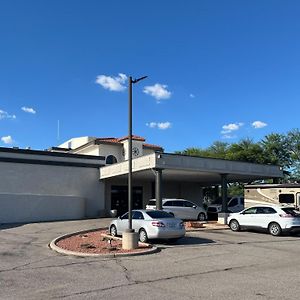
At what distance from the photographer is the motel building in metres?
29.7

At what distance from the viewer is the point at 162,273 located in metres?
11.2

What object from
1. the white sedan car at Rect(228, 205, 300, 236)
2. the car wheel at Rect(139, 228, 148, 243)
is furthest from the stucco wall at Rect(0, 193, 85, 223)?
the car wheel at Rect(139, 228, 148, 243)

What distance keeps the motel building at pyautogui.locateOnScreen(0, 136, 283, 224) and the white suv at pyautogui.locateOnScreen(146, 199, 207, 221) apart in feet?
6.67

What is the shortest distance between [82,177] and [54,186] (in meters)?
2.50

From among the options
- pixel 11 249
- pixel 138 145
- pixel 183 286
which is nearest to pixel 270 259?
pixel 183 286

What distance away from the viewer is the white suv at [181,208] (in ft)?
96.8

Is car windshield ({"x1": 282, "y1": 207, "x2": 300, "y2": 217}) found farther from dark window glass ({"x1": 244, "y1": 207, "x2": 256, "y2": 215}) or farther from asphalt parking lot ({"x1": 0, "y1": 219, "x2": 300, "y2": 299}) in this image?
asphalt parking lot ({"x1": 0, "y1": 219, "x2": 300, "y2": 299})

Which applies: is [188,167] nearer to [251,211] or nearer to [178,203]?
[178,203]

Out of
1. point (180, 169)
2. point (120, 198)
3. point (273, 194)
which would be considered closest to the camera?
point (273, 194)

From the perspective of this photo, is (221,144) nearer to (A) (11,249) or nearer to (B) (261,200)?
(B) (261,200)

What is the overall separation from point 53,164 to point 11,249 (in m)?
18.9

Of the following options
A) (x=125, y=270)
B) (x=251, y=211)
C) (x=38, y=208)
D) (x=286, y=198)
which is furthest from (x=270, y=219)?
(x=38, y=208)

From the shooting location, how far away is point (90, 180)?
36812 millimetres

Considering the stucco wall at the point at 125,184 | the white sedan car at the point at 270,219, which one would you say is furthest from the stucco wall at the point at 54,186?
the white sedan car at the point at 270,219
